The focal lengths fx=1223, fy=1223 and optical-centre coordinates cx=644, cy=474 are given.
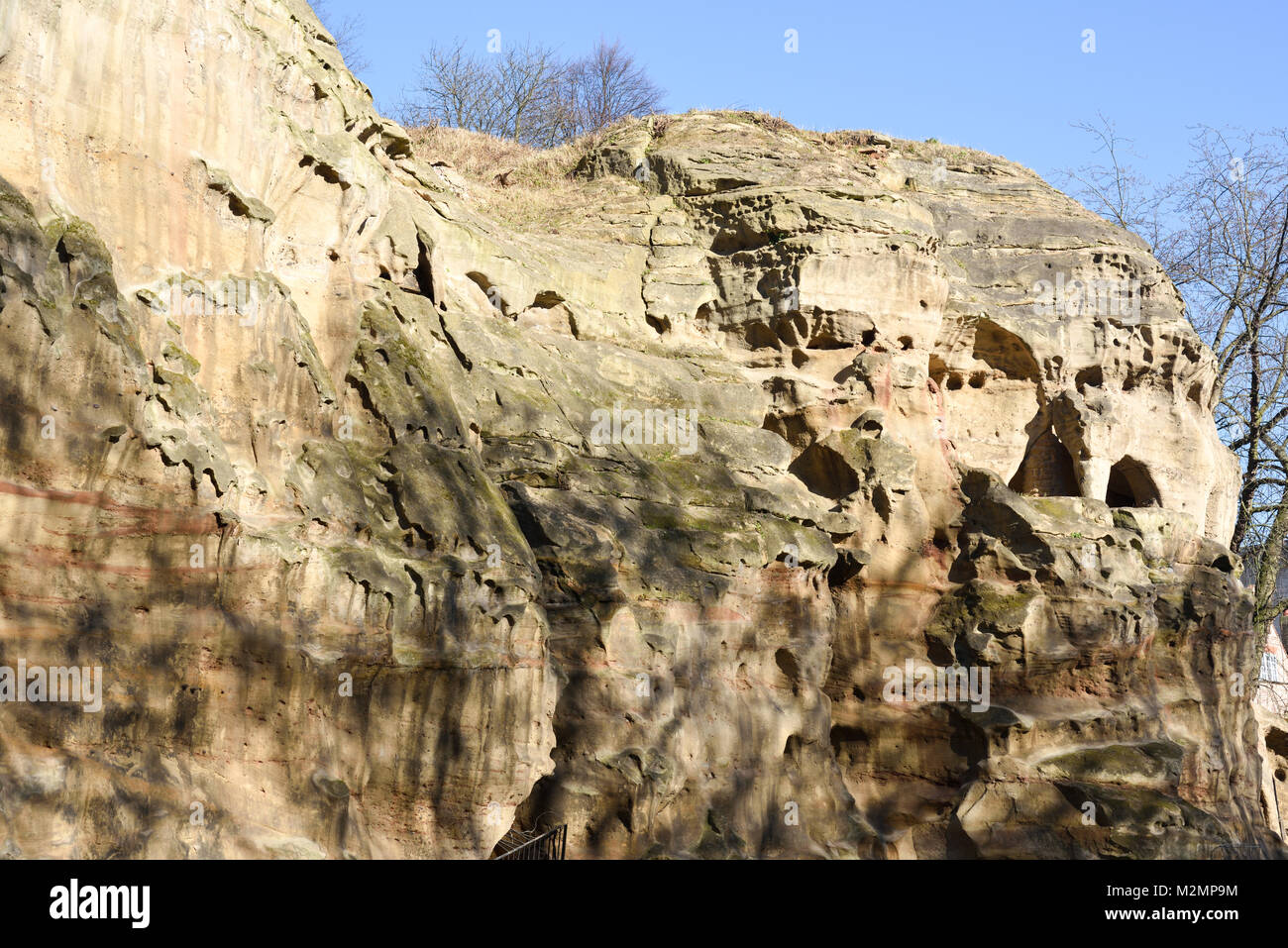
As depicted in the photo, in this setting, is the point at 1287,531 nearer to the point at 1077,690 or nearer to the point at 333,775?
the point at 1077,690

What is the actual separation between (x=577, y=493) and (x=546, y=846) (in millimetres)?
3688

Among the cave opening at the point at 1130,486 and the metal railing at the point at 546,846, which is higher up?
the cave opening at the point at 1130,486

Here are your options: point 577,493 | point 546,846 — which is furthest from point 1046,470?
point 546,846

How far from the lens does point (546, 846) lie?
11.3 m

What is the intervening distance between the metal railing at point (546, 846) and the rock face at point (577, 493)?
0.26 metres

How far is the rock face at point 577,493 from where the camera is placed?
8875 millimetres

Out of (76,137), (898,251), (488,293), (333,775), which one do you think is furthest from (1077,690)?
(76,137)

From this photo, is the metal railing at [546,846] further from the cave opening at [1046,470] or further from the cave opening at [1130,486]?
the cave opening at [1130,486]

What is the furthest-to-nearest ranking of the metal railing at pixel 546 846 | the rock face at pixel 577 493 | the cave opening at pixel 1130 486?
the cave opening at pixel 1130 486 → the metal railing at pixel 546 846 → the rock face at pixel 577 493

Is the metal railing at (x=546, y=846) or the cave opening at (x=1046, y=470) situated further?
the cave opening at (x=1046, y=470)

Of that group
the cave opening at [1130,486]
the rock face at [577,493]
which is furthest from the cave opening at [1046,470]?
the cave opening at [1130,486]

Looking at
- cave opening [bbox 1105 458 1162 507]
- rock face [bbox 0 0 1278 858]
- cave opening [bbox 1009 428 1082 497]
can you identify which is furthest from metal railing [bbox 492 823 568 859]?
cave opening [bbox 1105 458 1162 507]

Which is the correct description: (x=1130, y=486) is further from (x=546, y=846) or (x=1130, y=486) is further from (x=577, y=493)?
(x=546, y=846)

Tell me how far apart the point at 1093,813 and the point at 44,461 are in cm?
1181
